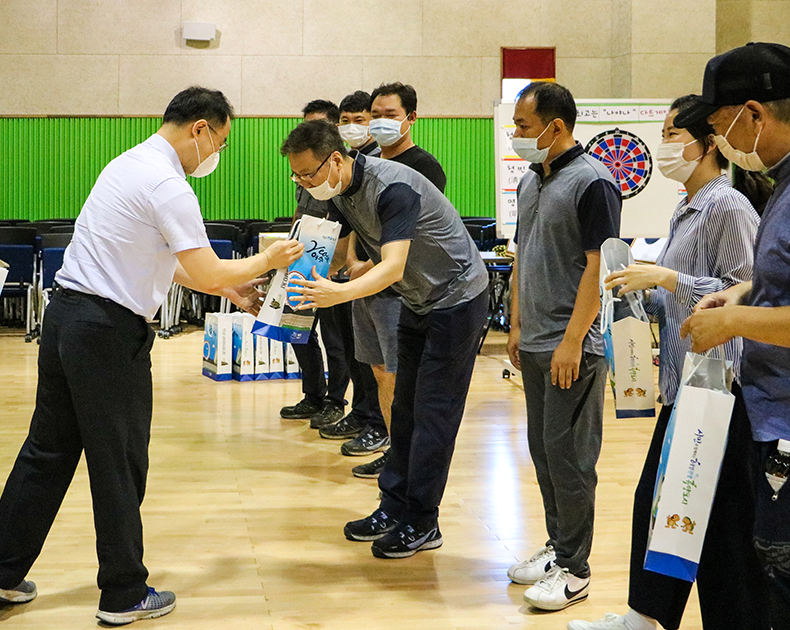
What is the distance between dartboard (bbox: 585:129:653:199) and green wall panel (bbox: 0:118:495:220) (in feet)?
16.8

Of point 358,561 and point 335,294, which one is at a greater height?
point 335,294

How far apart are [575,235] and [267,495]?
76.6 inches

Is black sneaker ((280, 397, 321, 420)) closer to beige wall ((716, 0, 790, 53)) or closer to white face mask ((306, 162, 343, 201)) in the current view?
white face mask ((306, 162, 343, 201))

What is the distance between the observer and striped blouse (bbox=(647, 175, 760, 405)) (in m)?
2.10

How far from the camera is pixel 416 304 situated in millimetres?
3189

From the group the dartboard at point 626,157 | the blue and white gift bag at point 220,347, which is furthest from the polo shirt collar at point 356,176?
the dartboard at point 626,157

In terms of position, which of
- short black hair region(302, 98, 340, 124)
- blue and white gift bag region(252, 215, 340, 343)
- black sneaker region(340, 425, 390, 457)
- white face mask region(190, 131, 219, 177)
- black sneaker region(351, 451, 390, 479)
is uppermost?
short black hair region(302, 98, 340, 124)

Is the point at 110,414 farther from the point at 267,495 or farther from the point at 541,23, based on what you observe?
the point at 541,23

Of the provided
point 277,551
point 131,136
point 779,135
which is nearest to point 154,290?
point 277,551

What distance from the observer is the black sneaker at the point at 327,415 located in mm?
5172

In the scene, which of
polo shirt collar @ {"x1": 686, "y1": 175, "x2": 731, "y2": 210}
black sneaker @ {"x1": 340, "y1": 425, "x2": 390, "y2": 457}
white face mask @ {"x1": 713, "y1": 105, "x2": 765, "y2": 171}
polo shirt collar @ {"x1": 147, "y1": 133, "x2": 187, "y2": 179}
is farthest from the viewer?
black sneaker @ {"x1": 340, "y1": 425, "x2": 390, "y2": 457}

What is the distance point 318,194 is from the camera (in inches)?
119

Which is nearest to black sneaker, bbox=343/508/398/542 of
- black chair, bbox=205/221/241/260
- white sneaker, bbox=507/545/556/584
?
white sneaker, bbox=507/545/556/584

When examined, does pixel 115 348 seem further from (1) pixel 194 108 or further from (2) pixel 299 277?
(1) pixel 194 108
